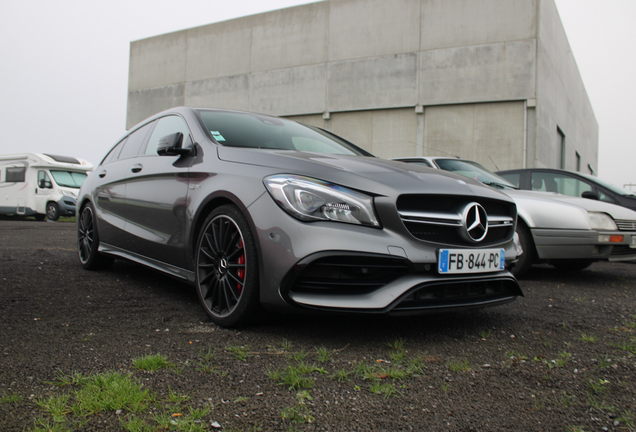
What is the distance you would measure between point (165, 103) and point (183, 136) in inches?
1034

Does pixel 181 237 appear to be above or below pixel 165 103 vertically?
below

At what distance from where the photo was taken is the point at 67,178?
18203 mm

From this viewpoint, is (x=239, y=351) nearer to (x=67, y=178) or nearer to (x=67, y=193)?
(x=67, y=193)

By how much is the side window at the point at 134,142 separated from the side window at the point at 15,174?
15.8 metres

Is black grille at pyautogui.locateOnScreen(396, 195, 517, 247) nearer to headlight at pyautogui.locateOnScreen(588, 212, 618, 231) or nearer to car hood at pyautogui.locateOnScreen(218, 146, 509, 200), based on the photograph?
car hood at pyautogui.locateOnScreen(218, 146, 509, 200)

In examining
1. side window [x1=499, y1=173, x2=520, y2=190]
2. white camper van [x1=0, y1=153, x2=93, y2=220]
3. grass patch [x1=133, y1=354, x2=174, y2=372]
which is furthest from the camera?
white camper van [x1=0, y1=153, x2=93, y2=220]

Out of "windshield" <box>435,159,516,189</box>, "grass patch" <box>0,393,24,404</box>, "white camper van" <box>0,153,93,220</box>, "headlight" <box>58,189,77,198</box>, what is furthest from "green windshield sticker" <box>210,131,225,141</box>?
"headlight" <box>58,189,77,198</box>

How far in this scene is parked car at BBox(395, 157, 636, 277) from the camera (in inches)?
193

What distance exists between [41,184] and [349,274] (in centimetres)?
1815

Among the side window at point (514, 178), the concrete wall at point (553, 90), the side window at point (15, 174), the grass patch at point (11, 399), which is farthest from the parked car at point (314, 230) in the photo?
the side window at point (15, 174)

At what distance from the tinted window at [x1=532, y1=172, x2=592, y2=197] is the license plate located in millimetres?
4571

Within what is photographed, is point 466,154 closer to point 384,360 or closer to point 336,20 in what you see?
point 336,20

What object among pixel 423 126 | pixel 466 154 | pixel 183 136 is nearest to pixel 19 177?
pixel 423 126

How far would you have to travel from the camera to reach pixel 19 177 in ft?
59.4
